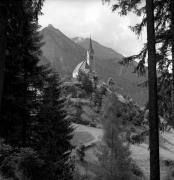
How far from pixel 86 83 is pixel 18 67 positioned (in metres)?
60.2

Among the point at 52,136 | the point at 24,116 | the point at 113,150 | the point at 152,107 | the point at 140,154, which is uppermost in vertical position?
the point at 152,107

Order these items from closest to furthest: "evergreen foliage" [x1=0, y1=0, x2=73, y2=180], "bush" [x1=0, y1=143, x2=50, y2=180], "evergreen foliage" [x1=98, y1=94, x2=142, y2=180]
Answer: "bush" [x1=0, y1=143, x2=50, y2=180] < "evergreen foliage" [x1=0, y1=0, x2=73, y2=180] < "evergreen foliage" [x1=98, y1=94, x2=142, y2=180]

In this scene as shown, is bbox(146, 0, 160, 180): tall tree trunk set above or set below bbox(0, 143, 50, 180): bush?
above

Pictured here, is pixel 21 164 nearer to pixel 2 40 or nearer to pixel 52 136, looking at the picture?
pixel 2 40

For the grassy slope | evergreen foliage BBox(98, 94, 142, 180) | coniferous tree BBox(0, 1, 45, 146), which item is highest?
coniferous tree BBox(0, 1, 45, 146)

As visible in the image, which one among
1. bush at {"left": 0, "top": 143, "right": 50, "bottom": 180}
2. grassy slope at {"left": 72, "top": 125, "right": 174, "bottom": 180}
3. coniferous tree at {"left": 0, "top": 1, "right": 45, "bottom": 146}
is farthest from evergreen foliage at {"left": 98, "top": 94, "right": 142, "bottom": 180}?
bush at {"left": 0, "top": 143, "right": 50, "bottom": 180}

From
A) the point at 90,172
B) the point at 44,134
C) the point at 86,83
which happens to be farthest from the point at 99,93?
the point at 44,134

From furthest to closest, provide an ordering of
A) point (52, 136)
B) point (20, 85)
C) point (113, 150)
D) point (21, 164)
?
1. point (113, 150)
2. point (52, 136)
3. point (20, 85)
4. point (21, 164)

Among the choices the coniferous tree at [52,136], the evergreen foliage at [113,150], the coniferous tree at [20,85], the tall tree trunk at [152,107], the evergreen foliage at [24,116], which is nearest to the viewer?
the tall tree trunk at [152,107]

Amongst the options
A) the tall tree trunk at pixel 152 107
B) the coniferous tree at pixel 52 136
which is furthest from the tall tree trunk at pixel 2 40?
the coniferous tree at pixel 52 136

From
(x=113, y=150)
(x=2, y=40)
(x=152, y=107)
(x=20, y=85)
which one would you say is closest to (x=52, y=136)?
(x=113, y=150)

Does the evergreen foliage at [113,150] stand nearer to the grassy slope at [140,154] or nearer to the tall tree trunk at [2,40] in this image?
the grassy slope at [140,154]

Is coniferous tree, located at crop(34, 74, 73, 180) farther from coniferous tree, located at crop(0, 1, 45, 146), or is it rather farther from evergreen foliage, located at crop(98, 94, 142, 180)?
evergreen foliage, located at crop(98, 94, 142, 180)

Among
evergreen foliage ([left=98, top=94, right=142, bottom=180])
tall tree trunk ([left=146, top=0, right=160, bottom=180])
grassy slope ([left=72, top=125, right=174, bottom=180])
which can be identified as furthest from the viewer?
grassy slope ([left=72, top=125, right=174, bottom=180])
